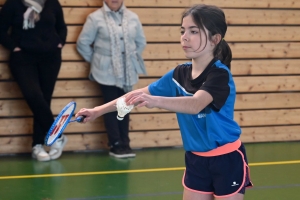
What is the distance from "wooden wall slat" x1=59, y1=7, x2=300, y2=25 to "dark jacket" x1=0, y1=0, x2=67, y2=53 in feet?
1.58

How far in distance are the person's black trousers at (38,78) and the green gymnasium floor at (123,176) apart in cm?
53

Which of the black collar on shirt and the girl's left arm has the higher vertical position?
the black collar on shirt

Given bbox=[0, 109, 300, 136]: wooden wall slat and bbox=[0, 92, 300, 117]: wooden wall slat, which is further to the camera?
bbox=[0, 92, 300, 117]: wooden wall slat

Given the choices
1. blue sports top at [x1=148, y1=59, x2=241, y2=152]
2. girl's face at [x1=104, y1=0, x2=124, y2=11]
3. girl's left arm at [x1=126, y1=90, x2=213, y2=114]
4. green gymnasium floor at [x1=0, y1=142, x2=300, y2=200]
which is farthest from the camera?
girl's face at [x1=104, y1=0, x2=124, y2=11]

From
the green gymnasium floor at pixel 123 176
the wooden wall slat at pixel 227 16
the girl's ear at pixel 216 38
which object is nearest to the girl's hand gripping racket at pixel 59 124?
the girl's ear at pixel 216 38

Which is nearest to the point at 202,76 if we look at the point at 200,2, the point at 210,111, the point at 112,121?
the point at 210,111

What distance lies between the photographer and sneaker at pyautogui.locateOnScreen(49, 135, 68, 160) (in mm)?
5934

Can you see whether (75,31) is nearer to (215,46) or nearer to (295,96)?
(295,96)

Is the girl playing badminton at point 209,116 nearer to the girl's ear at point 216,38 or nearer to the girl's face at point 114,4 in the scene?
the girl's ear at point 216,38

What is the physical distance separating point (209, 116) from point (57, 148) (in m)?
3.53

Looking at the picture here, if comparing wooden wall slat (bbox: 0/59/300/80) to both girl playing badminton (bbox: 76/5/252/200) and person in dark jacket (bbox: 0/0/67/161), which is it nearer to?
person in dark jacket (bbox: 0/0/67/161)

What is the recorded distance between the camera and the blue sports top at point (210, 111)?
105 inches

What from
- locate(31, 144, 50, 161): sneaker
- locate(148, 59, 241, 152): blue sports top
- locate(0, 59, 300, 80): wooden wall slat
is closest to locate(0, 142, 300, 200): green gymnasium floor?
locate(31, 144, 50, 161): sneaker

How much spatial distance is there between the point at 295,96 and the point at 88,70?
282 centimetres
